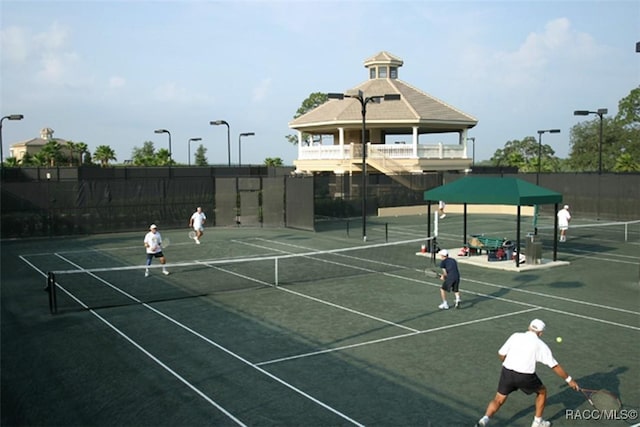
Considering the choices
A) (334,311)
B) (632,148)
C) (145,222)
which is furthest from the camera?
(632,148)

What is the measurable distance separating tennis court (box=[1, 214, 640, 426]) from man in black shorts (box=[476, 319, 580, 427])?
654 mm

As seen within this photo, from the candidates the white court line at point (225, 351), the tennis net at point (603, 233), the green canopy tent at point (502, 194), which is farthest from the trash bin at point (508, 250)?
the white court line at point (225, 351)

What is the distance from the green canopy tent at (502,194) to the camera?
21.8 meters

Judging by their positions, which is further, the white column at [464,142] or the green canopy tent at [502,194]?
the white column at [464,142]

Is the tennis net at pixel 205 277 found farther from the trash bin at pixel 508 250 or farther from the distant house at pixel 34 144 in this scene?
the distant house at pixel 34 144

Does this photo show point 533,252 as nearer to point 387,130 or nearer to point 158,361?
point 158,361

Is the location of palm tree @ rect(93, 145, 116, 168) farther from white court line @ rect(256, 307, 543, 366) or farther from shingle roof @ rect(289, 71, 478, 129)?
white court line @ rect(256, 307, 543, 366)

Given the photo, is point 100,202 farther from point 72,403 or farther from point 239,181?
point 72,403

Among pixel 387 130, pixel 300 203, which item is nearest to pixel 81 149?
pixel 387 130

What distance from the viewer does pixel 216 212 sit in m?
37.4

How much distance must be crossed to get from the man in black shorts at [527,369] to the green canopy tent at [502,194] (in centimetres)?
1307

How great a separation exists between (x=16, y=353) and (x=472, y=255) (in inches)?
685

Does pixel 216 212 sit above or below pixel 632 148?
below

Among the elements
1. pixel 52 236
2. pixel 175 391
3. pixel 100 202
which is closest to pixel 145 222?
pixel 100 202
